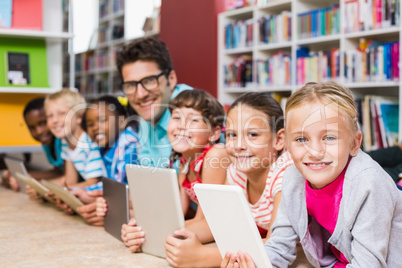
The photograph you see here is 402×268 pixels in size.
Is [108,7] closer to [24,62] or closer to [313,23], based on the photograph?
[24,62]

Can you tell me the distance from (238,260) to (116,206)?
2.26 ft

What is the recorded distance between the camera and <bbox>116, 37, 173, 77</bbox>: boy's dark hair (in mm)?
2098

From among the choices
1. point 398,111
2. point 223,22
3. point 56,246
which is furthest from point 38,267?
point 223,22

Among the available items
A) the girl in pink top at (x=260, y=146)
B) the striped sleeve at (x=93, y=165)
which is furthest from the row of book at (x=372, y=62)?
the striped sleeve at (x=93, y=165)

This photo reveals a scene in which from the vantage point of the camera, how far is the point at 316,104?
111cm

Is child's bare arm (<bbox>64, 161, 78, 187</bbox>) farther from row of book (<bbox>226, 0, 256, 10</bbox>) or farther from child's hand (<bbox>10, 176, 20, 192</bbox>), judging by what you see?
row of book (<bbox>226, 0, 256, 10</bbox>)

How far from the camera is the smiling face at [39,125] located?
273cm

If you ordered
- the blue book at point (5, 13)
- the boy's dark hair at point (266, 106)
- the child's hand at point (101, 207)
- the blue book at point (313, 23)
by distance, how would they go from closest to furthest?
1. the boy's dark hair at point (266, 106)
2. the child's hand at point (101, 207)
3. the blue book at point (5, 13)
4. the blue book at point (313, 23)

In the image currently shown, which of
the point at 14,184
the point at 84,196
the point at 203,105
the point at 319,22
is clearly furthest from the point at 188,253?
the point at 319,22

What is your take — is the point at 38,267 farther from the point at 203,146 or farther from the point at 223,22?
the point at 223,22

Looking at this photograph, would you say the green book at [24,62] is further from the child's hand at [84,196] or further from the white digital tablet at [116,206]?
the white digital tablet at [116,206]

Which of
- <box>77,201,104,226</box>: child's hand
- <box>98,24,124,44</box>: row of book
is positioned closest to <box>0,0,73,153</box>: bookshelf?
<box>77,201,104,226</box>: child's hand

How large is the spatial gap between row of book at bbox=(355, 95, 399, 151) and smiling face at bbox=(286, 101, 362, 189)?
181 cm

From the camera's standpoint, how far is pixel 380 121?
2814mm
